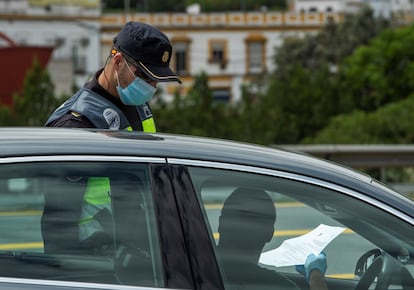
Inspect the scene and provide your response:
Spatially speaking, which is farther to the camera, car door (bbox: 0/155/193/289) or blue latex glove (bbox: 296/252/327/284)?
blue latex glove (bbox: 296/252/327/284)

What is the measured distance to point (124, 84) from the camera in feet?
13.3

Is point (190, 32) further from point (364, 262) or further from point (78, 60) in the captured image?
point (364, 262)

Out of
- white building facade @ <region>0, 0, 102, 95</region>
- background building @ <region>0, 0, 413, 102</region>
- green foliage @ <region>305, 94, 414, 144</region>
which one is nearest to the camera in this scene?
green foliage @ <region>305, 94, 414, 144</region>

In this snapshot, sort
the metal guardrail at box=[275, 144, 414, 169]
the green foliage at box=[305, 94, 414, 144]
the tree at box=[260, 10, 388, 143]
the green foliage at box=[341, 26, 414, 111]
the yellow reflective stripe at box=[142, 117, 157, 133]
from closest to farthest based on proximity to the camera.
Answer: the yellow reflective stripe at box=[142, 117, 157, 133] → the metal guardrail at box=[275, 144, 414, 169] → the green foliage at box=[305, 94, 414, 144] → the tree at box=[260, 10, 388, 143] → the green foliage at box=[341, 26, 414, 111]

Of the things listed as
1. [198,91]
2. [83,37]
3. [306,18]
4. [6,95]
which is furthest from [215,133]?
[306,18]

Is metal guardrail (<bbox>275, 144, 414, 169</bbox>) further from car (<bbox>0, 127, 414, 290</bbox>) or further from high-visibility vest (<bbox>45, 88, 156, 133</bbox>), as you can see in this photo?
car (<bbox>0, 127, 414, 290</bbox>)

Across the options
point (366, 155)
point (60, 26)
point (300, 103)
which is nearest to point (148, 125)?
point (366, 155)

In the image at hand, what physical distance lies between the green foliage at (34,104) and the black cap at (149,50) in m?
11.0

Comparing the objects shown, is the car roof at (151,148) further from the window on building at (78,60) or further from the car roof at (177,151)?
the window on building at (78,60)

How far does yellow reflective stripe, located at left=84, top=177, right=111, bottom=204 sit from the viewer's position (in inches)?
121

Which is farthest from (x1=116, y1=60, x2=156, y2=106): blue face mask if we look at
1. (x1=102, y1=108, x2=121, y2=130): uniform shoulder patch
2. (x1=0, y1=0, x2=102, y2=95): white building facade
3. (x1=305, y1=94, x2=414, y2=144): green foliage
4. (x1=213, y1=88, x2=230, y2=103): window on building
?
(x1=213, y1=88, x2=230, y2=103): window on building

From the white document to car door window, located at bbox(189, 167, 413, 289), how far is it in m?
0.01

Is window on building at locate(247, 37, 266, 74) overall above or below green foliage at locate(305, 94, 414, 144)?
below

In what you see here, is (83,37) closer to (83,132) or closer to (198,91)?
(198,91)
